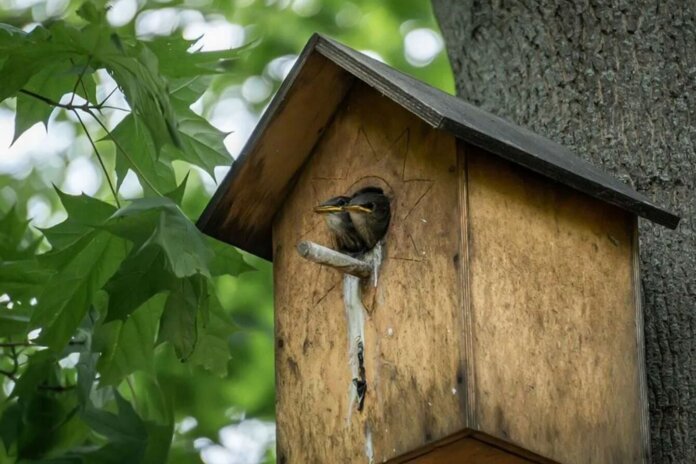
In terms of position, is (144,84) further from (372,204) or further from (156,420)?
(156,420)

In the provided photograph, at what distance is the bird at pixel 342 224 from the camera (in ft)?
10.1

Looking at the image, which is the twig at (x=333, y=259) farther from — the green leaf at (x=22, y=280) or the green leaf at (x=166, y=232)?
the green leaf at (x=22, y=280)

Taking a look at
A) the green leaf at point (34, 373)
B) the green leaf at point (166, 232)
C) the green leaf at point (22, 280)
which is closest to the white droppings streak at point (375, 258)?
the green leaf at point (166, 232)

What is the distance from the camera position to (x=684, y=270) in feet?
10.5

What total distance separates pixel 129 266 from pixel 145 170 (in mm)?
572

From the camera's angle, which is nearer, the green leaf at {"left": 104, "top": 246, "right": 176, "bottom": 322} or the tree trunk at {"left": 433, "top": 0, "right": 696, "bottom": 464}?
the green leaf at {"left": 104, "top": 246, "right": 176, "bottom": 322}

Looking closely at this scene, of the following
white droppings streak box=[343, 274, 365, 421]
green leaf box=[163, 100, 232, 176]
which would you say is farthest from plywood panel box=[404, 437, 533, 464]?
green leaf box=[163, 100, 232, 176]

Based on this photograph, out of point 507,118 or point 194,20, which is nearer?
point 507,118

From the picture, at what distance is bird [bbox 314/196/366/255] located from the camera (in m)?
3.08

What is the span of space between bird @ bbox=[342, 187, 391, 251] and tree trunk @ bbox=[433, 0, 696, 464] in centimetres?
71

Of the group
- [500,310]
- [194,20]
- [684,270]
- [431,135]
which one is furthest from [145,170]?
[194,20]

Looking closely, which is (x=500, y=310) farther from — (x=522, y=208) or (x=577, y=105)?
(x=577, y=105)

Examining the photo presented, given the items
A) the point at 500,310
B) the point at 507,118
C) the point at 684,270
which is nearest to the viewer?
the point at 500,310

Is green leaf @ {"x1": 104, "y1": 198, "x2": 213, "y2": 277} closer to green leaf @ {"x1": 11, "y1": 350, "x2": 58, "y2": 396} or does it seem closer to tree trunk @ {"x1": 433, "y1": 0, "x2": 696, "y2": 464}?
green leaf @ {"x1": 11, "y1": 350, "x2": 58, "y2": 396}
